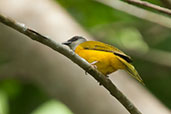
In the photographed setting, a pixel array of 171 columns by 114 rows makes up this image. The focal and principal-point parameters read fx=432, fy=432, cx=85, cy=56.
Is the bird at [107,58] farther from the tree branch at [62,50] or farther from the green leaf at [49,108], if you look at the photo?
the green leaf at [49,108]

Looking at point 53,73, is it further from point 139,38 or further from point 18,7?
point 139,38

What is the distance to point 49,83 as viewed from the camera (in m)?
5.68

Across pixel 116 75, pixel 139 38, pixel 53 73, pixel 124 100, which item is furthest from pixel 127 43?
pixel 124 100

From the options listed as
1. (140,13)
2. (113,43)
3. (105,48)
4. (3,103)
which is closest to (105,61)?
(105,48)

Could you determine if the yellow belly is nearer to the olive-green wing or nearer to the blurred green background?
the olive-green wing

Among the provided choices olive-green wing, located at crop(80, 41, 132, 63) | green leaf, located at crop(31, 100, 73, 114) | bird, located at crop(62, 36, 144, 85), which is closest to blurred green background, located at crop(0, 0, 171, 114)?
green leaf, located at crop(31, 100, 73, 114)

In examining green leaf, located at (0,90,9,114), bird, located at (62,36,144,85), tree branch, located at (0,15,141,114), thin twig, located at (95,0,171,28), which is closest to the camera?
tree branch, located at (0,15,141,114)

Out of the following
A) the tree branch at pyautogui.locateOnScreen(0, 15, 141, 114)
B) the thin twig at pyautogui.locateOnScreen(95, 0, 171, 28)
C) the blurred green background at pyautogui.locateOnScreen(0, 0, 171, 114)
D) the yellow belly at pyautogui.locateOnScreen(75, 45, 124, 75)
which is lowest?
the tree branch at pyautogui.locateOnScreen(0, 15, 141, 114)

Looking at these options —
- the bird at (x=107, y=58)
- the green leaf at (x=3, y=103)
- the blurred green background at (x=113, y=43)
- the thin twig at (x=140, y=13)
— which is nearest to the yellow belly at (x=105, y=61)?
the bird at (x=107, y=58)

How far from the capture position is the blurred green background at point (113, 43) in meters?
6.62

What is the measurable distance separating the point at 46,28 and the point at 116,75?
117cm

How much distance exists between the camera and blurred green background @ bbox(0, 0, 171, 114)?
6625mm

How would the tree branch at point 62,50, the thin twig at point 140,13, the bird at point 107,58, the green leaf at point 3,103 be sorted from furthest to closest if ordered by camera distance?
the green leaf at point 3,103 < the thin twig at point 140,13 < the bird at point 107,58 < the tree branch at point 62,50

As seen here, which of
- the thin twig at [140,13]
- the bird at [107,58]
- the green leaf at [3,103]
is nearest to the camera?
the bird at [107,58]
